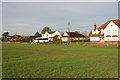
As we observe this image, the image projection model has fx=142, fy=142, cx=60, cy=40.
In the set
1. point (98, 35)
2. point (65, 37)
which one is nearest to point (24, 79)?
point (98, 35)

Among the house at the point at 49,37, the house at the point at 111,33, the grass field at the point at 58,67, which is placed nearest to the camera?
the grass field at the point at 58,67

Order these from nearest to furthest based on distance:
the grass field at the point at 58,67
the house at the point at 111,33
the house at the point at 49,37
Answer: the grass field at the point at 58,67 < the house at the point at 111,33 < the house at the point at 49,37

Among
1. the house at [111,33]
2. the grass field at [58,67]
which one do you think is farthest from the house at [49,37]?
the grass field at [58,67]

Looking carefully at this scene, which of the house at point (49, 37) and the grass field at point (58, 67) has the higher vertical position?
the house at point (49, 37)

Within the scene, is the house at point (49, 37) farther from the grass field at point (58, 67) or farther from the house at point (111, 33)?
the grass field at point (58, 67)

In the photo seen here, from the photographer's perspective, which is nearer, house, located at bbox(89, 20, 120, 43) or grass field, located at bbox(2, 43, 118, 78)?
grass field, located at bbox(2, 43, 118, 78)

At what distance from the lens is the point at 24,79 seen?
6.20 metres

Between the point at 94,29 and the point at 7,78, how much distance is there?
60.2 metres

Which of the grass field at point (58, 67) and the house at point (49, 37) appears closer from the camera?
the grass field at point (58, 67)

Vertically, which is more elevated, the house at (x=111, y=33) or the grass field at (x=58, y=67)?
the house at (x=111, y=33)

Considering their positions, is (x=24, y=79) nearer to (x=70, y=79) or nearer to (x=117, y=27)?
(x=70, y=79)

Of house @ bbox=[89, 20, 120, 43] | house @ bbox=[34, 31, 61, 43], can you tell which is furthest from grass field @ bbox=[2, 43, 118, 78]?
house @ bbox=[34, 31, 61, 43]

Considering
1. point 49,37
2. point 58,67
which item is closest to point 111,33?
point 49,37

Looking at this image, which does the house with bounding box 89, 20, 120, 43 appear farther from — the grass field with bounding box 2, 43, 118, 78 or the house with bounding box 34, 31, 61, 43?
the grass field with bounding box 2, 43, 118, 78
